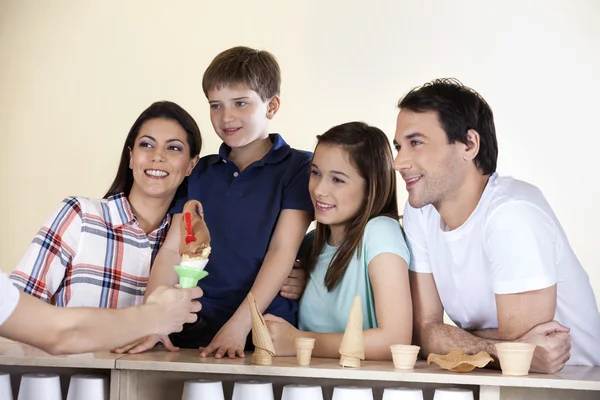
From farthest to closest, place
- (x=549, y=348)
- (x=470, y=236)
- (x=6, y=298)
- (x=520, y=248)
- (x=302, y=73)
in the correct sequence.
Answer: (x=302, y=73), (x=470, y=236), (x=520, y=248), (x=549, y=348), (x=6, y=298)

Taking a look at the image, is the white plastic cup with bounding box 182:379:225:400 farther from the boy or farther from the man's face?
the man's face

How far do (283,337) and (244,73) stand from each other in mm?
836

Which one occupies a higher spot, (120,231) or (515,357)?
(120,231)

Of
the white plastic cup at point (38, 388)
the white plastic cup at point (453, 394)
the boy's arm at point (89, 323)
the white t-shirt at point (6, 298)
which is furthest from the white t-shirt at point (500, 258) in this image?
the white t-shirt at point (6, 298)

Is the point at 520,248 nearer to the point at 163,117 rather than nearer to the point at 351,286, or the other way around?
the point at 351,286

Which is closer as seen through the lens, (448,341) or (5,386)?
(5,386)

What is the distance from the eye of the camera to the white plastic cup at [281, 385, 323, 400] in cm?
178

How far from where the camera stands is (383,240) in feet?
7.11

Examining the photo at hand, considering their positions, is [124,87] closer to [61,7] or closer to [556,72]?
[61,7]

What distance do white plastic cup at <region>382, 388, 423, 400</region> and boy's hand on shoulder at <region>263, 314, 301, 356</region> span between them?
0.34 meters

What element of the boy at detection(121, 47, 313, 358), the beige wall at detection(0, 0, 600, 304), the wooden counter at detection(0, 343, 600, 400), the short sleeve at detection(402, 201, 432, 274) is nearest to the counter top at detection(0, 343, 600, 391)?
the wooden counter at detection(0, 343, 600, 400)

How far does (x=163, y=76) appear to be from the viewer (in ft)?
16.3

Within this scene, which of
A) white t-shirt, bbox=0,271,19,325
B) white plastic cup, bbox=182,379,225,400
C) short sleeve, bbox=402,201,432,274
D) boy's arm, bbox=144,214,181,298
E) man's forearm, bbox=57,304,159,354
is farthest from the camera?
boy's arm, bbox=144,214,181,298

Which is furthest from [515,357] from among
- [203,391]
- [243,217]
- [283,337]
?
[243,217]
